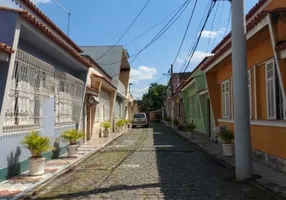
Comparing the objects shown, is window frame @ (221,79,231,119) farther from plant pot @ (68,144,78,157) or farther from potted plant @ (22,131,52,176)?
potted plant @ (22,131,52,176)

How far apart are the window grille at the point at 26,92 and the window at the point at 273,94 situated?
21.9ft

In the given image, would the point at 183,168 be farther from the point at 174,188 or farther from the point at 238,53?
the point at 238,53

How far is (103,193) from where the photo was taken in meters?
7.81

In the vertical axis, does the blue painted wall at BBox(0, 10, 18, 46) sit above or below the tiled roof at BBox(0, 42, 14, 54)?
above

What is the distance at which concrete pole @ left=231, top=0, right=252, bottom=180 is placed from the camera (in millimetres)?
9000

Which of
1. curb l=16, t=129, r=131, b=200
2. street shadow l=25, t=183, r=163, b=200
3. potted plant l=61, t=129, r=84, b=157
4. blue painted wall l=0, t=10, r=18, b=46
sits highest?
blue painted wall l=0, t=10, r=18, b=46

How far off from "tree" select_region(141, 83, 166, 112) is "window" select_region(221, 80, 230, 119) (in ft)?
234

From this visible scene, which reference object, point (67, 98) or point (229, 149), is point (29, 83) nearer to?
point (67, 98)

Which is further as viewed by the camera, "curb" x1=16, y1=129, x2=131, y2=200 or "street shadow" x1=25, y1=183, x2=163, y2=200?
"street shadow" x1=25, y1=183, x2=163, y2=200

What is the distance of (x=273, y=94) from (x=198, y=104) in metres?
17.4

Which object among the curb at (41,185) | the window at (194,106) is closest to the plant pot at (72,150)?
the curb at (41,185)

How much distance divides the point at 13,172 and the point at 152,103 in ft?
269

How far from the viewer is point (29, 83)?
409 inches


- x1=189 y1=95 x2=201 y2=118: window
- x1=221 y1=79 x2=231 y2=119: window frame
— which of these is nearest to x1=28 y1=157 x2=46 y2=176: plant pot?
x1=221 y1=79 x2=231 y2=119: window frame
